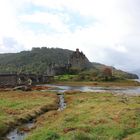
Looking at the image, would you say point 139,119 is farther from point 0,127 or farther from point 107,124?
point 0,127

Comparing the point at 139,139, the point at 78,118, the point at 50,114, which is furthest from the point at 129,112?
the point at 139,139

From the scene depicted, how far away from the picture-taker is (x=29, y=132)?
141ft

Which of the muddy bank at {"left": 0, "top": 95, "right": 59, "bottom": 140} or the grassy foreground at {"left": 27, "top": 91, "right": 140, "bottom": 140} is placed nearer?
the grassy foreground at {"left": 27, "top": 91, "right": 140, "bottom": 140}

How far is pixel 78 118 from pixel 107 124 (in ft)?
22.8

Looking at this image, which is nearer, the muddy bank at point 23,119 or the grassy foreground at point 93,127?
the grassy foreground at point 93,127

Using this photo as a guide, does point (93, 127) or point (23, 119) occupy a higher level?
point (93, 127)

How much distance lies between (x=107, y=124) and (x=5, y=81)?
144 metres

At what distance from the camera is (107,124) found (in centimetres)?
4231

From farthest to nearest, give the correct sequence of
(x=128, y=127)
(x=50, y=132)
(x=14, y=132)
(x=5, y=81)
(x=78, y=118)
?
(x=5, y=81) < (x=78, y=118) < (x=14, y=132) < (x=128, y=127) < (x=50, y=132)

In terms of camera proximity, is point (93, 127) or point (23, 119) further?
point (23, 119)

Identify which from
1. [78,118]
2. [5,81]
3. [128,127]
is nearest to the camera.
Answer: [128,127]

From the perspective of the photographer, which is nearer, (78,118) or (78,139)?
(78,139)

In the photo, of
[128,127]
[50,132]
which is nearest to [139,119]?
[128,127]

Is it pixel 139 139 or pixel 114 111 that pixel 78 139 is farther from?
pixel 114 111
